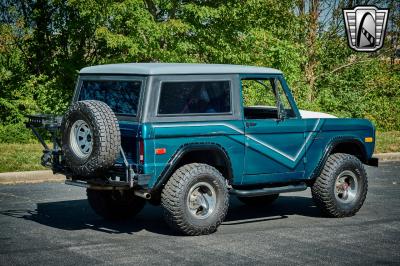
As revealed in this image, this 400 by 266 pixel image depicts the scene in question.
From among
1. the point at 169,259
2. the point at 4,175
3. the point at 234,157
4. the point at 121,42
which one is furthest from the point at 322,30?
the point at 169,259

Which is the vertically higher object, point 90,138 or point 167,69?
point 167,69

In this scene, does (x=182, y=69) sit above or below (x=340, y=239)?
above

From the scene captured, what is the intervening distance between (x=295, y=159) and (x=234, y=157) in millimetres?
998

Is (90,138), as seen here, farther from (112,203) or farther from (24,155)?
(24,155)

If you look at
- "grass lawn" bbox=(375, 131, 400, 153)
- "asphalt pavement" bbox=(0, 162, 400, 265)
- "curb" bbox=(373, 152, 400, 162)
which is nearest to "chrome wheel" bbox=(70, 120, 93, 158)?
"asphalt pavement" bbox=(0, 162, 400, 265)

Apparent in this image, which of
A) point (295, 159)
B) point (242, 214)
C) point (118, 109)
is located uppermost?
point (118, 109)

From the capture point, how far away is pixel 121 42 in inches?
657

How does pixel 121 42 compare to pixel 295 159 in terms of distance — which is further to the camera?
pixel 121 42

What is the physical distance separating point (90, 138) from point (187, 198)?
4.10 feet

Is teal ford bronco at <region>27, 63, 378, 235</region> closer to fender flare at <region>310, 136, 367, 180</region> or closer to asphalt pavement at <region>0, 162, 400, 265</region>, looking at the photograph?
fender flare at <region>310, 136, 367, 180</region>

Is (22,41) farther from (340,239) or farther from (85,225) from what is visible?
(340,239)

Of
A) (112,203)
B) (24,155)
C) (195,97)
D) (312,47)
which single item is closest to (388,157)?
(312,47)

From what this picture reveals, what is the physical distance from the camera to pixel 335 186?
9.44 metres

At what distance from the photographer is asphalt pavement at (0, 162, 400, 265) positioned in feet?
23.3
